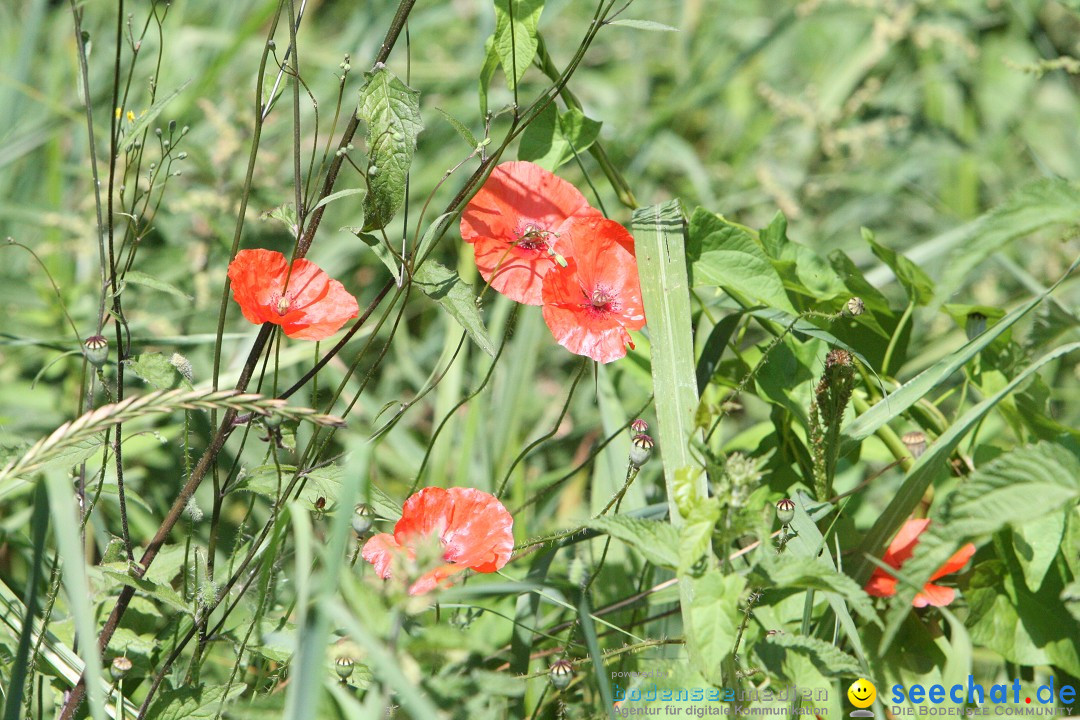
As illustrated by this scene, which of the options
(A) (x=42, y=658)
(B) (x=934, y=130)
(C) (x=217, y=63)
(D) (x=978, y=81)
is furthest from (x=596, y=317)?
(D) (x=978, y=81)

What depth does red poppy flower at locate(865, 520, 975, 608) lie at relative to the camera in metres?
0.98

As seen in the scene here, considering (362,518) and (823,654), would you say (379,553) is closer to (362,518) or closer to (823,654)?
(362,518)

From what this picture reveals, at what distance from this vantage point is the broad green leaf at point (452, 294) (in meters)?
0.87

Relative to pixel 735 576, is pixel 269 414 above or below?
above

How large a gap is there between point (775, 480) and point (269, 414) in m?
0.63

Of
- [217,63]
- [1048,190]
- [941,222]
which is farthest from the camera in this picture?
[941,222]

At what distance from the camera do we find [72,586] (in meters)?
0.68

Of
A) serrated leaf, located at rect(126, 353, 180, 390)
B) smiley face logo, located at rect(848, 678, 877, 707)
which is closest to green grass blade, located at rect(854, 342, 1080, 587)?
smiley face logo, located at rect(848, 678, 877, 707)

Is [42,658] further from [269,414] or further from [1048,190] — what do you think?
[1048,190]

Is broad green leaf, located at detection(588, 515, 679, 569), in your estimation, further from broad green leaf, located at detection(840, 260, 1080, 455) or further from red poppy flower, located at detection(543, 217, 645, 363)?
broad green leaf, located at detection(840, 260, 1080, 455)

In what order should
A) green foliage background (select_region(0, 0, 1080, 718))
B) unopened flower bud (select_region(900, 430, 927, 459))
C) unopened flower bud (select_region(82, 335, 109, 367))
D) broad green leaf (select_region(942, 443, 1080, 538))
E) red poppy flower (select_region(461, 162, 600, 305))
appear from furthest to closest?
unopened flower bud (select_region(900, 430, 927, 459)), red poppy flower (select_region(461, 162, 600, 305)), unopened flower bud (select_region(82, 335, 109, 367)), green foliage background (select_region(0, 0, 1080, 718)), broad green leaf (select_region(942, 443, 1080, 538))

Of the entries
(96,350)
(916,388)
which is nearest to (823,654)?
(916,388)

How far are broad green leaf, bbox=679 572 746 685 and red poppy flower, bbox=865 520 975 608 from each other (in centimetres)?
28

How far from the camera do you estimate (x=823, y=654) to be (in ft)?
2.72
